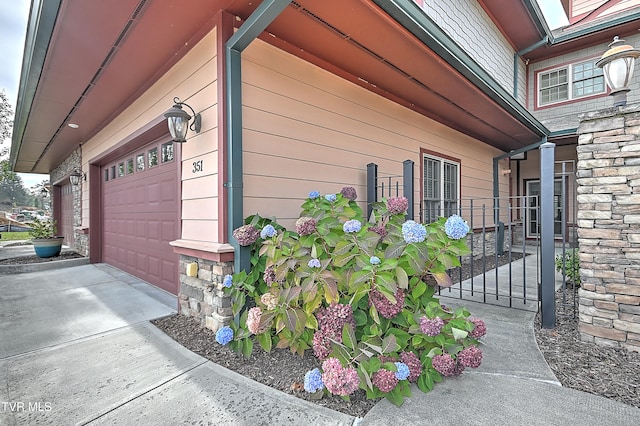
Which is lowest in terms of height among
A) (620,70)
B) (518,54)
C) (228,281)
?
(228,281)

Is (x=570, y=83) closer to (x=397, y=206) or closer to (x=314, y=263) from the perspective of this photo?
(x=397, y=206)

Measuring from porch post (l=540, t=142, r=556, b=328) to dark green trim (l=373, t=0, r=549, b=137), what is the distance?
141 centimetres

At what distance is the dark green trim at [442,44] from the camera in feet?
8.38

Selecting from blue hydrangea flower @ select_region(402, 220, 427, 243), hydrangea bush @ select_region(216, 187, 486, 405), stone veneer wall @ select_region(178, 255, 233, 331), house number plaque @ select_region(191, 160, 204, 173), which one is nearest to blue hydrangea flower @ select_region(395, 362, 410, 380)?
hydrangea bush @ select_region(216, 187, 486, 405)

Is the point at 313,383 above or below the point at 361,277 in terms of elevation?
below

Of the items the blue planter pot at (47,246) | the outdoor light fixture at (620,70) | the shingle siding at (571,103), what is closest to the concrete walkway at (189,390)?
the outdoor light fixture at (620,70)

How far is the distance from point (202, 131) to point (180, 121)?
219 mm

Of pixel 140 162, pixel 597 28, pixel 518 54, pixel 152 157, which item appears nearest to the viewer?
pixel 152 157

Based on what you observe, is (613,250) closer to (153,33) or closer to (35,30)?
(153,33)

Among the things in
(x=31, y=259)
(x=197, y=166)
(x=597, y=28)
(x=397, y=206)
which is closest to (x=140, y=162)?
(x=197, y=166)

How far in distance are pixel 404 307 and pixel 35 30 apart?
13.9 feet

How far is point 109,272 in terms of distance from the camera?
5715 millimetres

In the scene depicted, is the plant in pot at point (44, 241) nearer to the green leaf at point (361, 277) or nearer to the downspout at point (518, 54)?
the green leaf at point (361, 277)

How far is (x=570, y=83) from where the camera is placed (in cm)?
794
